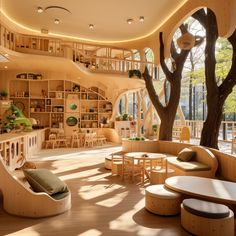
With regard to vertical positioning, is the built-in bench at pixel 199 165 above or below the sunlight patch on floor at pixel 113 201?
above

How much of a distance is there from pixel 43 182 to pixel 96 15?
559cm

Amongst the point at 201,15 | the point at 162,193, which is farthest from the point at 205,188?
the point at 201,15

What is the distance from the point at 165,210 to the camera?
140 inches

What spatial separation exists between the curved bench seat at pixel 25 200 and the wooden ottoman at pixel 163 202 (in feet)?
4.24

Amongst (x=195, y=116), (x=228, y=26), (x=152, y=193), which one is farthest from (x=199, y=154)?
(x=195, y=116)

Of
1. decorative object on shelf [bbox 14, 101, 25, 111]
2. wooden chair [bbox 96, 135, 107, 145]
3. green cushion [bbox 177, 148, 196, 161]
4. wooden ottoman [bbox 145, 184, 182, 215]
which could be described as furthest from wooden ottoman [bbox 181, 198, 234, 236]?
decorative object on shelf [bbox 14, 101, 25, 111]

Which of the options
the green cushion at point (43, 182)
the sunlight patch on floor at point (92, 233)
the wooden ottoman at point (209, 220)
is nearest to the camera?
the wooden ottoman at point (209, 220)

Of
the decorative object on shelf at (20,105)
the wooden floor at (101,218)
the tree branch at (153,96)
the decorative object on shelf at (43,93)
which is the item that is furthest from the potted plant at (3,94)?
the wooden floor at (101,218)

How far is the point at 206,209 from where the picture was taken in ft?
9.82

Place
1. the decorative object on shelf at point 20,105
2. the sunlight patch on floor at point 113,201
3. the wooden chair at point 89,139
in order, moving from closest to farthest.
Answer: the sunlight patch on floor at point 113,201 < the wooden chair at point 89,139 < the decorative object on shelf at point 20,105

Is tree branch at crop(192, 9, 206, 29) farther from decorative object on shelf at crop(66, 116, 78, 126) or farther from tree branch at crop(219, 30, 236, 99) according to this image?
decorative object on shelf at crop(66, 116, 78, 126)

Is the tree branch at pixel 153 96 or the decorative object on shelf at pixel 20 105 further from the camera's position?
the decorative object on shelf at pixel 20 105

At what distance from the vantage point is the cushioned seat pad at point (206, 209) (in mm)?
2898

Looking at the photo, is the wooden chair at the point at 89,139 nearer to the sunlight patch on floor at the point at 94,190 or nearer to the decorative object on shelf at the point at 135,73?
the decorative object on shelf at the point at 135,73
